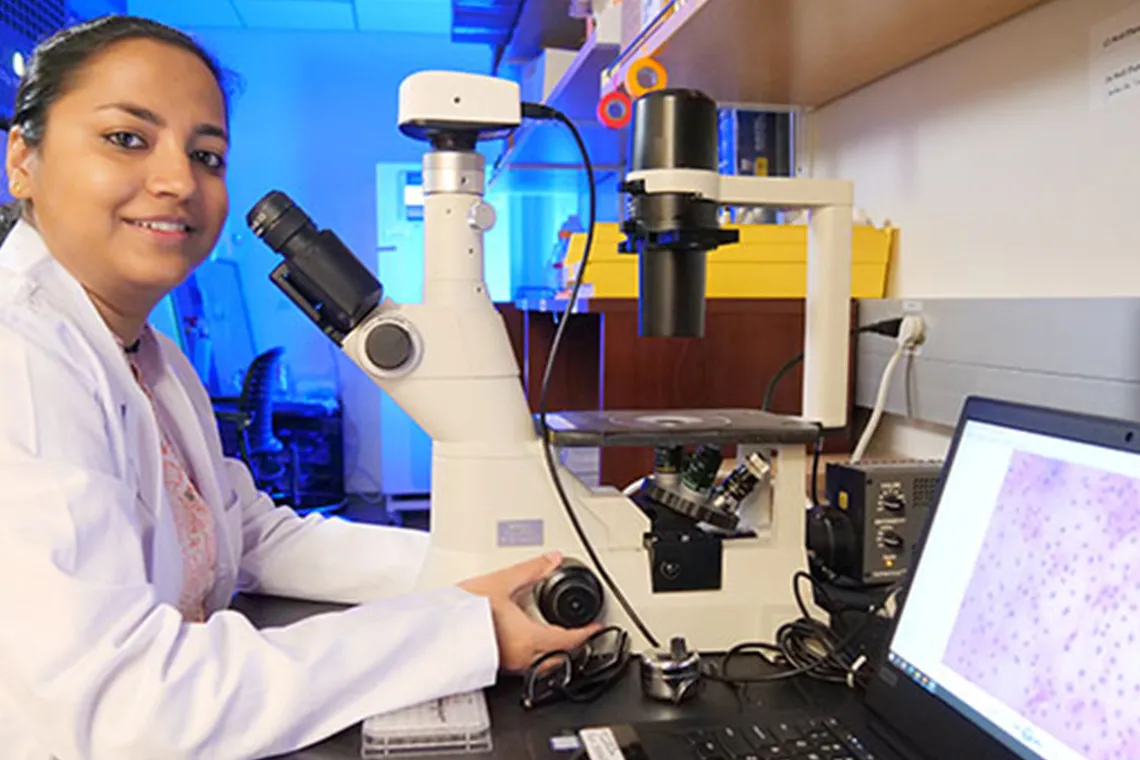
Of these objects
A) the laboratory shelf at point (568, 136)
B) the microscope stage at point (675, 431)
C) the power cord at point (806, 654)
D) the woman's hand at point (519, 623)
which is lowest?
the power cord at point (806, 654)

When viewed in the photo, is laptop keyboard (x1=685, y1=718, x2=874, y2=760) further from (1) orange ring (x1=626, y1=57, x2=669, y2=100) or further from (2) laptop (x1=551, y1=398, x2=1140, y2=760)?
(1) orange ring (x1=626, y1=57, x2=669, y2=100)

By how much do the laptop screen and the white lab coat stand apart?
1.11 feet

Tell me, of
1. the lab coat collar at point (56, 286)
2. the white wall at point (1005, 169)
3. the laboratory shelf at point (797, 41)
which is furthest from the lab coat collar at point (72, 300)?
the white wall at point (1005, 169)

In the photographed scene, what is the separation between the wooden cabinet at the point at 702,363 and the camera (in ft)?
4.19

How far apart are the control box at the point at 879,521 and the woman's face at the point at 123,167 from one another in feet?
2.37

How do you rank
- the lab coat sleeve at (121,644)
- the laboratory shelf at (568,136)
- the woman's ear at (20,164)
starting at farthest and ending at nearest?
the laboratory shelf at (568,136), the woman's ear at (20,164), the lab coat sleeve at (121,644)

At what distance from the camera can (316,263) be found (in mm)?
755

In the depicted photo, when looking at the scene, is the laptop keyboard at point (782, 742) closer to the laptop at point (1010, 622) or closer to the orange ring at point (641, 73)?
the laptop at point (1010, 622)

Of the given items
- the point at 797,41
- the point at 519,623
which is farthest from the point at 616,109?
the point at 519,623

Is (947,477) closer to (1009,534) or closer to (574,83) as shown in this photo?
(1009,534)

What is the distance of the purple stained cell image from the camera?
461mm

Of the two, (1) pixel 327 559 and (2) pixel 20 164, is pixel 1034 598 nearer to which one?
(1) pixel 327 559

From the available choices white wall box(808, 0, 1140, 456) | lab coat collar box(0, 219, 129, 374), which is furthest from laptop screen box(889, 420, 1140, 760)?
lab coat collar box(0, 219, 129, 374)

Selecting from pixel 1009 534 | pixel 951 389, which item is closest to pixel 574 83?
pixel 951 389
